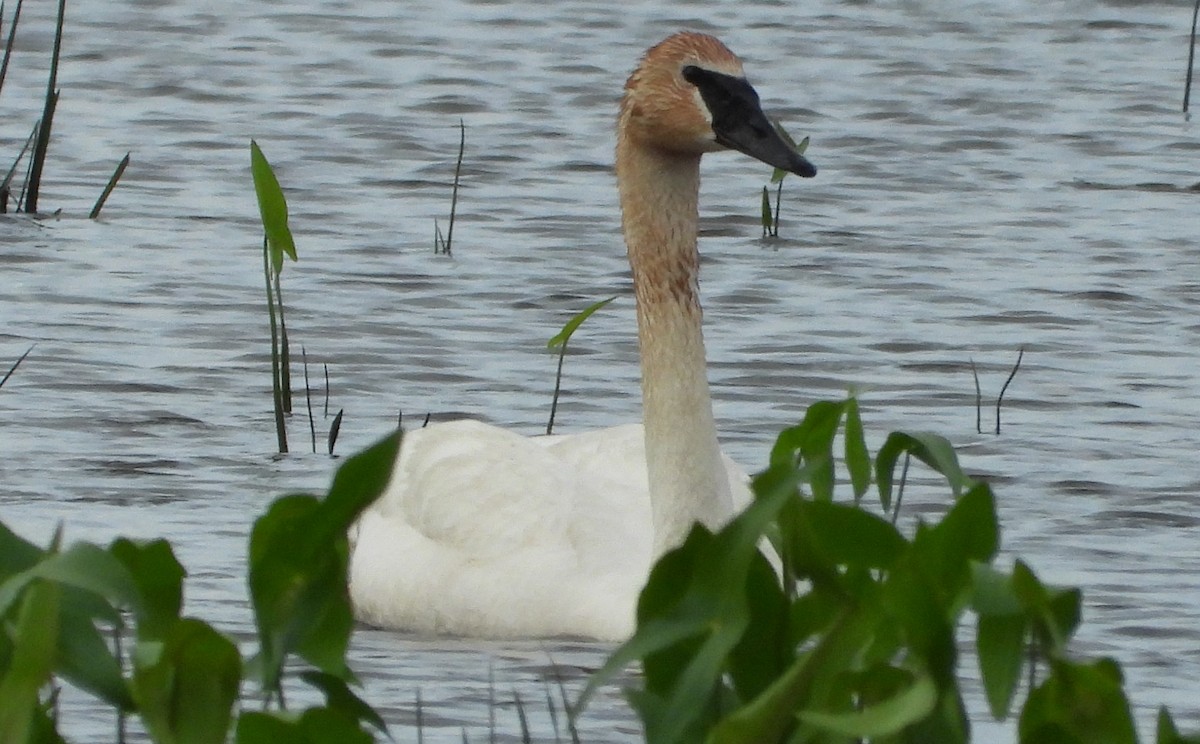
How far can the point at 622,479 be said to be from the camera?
23.9 feet

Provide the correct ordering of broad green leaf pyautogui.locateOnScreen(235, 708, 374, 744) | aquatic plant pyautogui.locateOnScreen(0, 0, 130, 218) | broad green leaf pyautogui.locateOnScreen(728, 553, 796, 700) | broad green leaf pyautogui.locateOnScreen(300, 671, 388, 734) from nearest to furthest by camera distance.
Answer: broad green leaf pyautogui.locateOnScreen(235, 708, 374, 744) → broad green leaf pyautogui.locateOnScreen(728, 553, 796, 700) → broad green leaf pyautogui.locateOnScreen(300, 671, 388, 734) → aquatic plant pyautogui.locateOnScreen(0, 0, 130, 218)

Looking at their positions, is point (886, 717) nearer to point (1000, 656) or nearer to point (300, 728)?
point (1000, 656)

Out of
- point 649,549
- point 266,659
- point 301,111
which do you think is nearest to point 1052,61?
point 301,111

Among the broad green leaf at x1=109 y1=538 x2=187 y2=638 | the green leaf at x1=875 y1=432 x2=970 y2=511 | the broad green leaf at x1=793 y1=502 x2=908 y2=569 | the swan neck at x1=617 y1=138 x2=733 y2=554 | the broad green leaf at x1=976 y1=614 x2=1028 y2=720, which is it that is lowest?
the swan neck at x1=617 y1=138 x2=733 y2=554

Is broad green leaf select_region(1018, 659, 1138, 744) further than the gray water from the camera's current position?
No

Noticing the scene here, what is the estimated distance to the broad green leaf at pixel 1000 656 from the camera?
10.7 feet

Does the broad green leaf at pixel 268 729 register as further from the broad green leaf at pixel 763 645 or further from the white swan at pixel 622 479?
the white swan at pixel 622 479

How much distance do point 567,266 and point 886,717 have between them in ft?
27.9

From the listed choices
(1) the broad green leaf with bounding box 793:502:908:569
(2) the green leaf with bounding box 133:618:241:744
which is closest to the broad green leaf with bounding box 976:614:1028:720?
(1) the broad green leaf with bounding box 793:502:908:569

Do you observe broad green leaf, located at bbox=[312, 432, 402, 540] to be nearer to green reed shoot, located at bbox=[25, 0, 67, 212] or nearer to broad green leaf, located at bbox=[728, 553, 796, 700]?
broad green leaf, located at bbox=[728, 553, 796, 700]

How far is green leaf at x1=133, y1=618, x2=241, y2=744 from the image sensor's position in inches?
126

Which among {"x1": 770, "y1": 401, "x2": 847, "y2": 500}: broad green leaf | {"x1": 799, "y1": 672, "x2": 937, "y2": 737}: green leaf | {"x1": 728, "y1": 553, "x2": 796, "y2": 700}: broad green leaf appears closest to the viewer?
{"x1": 799, "y1": 672, "x2": 937, "y2": 737}: green leaf

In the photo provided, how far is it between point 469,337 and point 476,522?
3055 millimetres

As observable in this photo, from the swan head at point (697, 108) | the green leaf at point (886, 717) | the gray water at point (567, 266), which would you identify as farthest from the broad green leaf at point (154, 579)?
the swan head at point (697, 108)
